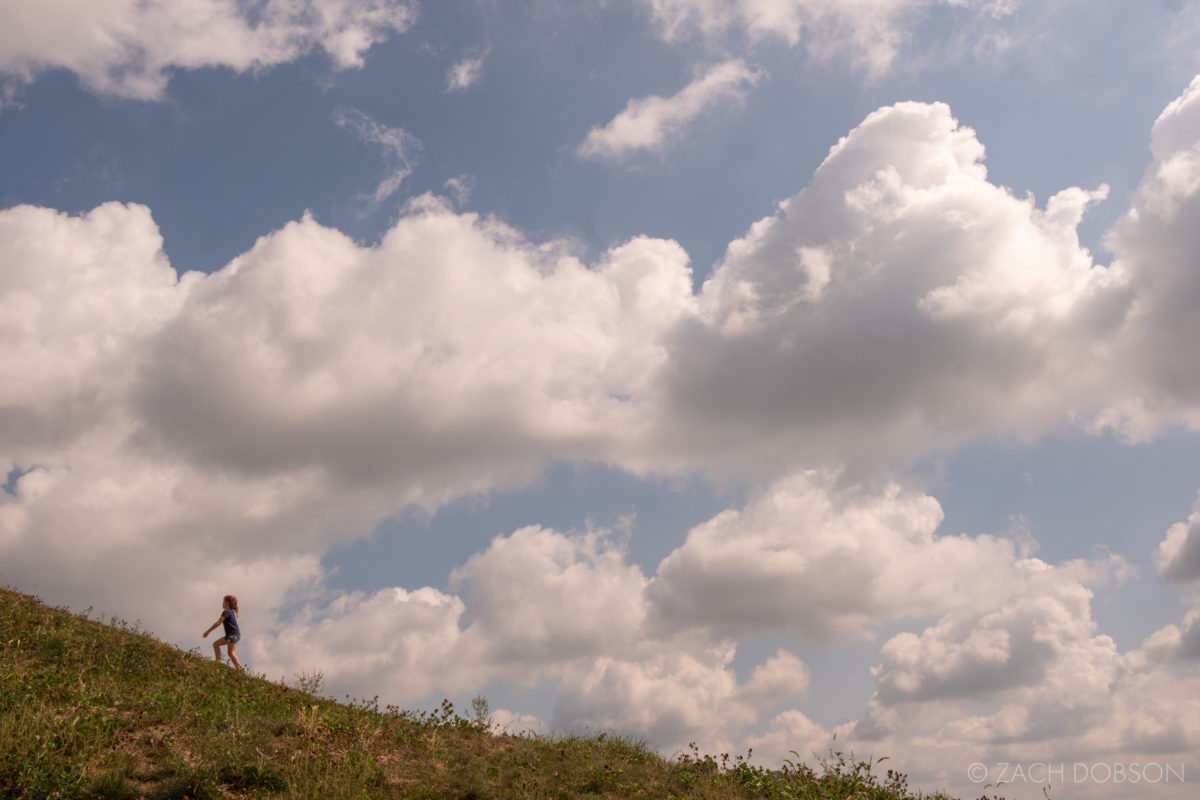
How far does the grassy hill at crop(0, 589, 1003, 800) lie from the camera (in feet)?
35.1

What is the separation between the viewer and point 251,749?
38.9 ft

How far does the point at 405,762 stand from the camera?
1272cm

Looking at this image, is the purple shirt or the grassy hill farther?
the purple shirt

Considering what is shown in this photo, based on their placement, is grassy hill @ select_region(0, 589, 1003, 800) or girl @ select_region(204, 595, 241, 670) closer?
grassy hill @ select_region(0, 589, 1003, 800)

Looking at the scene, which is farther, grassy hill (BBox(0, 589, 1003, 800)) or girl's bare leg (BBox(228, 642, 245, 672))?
girl's bare leg (BBox(228, 642, 245, 672))

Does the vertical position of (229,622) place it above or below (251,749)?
above

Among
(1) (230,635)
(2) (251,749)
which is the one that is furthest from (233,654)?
(2) (251,749)

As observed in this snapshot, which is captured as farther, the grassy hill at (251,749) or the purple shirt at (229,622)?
the purple shirt at (229,622)

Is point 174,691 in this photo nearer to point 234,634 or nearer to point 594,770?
point 234,634

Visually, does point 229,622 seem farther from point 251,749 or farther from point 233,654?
point 251,749

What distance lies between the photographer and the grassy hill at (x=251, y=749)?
10.7 meters

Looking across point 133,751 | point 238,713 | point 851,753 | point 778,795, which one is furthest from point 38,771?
point 851,753

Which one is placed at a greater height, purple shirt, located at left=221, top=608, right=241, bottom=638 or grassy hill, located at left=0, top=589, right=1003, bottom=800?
purple shirt, located at left=221, top=608, right=241, bottom=638

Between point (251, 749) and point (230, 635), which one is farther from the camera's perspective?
point (230, 635)
